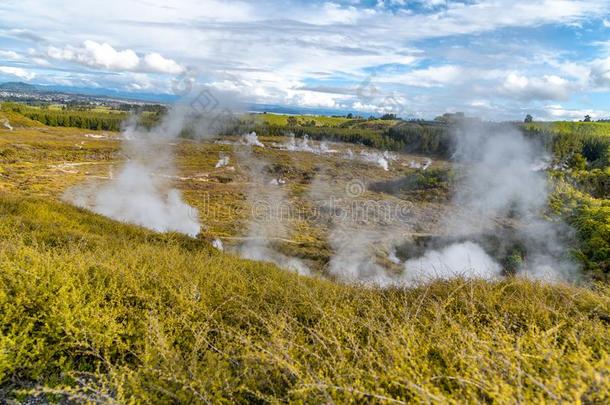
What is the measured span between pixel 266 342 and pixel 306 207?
3319 centimetres

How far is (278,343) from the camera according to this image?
4340mm

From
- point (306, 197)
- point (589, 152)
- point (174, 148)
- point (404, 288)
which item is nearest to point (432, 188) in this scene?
point (306, 197)

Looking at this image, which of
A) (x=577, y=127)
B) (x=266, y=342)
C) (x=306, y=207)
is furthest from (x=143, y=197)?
(x=577, y=127)

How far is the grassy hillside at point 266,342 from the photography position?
3.59 m

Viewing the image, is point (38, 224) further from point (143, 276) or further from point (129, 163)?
point (129, 163)

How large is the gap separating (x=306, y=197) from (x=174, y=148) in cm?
3595

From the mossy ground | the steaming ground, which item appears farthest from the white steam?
the mossy ground

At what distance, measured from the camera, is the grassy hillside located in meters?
3.59

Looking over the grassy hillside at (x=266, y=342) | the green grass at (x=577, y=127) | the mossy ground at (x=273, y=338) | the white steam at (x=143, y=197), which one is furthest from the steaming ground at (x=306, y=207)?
the green grass at (x=577, y=127)

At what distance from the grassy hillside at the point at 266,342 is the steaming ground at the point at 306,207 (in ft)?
→ 11.4

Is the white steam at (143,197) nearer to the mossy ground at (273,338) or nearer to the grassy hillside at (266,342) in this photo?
the mossy ground at (273,338)

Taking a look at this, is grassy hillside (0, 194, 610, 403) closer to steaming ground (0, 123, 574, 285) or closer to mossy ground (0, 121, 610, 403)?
mossy ground (0, 121, 610, 403)

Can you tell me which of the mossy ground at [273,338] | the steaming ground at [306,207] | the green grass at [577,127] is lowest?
the steaming ground at [306,207]

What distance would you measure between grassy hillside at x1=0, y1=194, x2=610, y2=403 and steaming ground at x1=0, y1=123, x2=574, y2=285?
347cm
